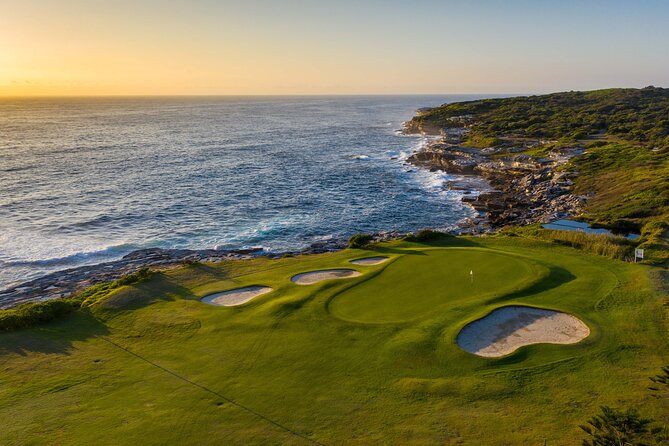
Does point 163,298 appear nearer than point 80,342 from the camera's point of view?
No

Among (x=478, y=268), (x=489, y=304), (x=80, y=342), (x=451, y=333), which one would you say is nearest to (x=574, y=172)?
(x=478, y=268)

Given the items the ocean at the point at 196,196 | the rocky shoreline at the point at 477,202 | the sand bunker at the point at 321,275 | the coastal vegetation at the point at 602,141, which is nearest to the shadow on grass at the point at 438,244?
the sand bunker at the point at 321,275

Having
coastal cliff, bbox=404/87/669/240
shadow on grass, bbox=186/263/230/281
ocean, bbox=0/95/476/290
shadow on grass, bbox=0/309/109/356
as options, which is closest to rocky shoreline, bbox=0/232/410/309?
ocean, bbox=0/95/476/290

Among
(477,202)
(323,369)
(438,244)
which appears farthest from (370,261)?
(477,202)

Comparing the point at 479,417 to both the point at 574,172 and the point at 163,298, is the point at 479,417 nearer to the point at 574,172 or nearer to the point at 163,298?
the point at 163,298

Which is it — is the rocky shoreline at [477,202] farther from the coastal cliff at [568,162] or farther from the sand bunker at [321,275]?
the sand bunker at [321,275]

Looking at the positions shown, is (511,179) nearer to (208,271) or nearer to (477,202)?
(477,202)
